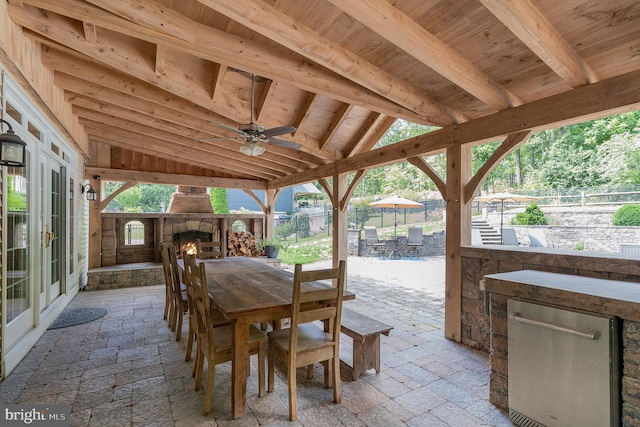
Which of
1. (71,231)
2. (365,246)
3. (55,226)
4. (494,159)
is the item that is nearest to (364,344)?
(494,159)

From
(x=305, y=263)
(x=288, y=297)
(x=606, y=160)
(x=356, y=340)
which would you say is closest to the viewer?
(x=288, y=297)

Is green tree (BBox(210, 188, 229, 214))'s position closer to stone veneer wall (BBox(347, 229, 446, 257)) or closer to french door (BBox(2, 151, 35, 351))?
stone veneer wall (BBox(347, 229, 446, 257))

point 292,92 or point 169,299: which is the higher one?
point 292,92

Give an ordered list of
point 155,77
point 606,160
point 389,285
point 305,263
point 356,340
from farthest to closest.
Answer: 1. point 606,160
2. point 305,263
3. point 389,285
4. point 155,77
5. point 356,340

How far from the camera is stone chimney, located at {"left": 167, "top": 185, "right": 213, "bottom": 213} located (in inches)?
318

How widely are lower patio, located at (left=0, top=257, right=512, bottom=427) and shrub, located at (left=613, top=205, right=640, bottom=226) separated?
8603 millimetres

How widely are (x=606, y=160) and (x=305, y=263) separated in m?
12.4

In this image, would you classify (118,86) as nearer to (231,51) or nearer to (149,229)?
(231,51)

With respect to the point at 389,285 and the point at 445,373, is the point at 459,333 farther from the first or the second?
the point at 389,285

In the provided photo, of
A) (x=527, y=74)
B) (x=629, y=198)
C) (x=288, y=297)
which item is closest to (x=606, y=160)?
(x=629, y=198)

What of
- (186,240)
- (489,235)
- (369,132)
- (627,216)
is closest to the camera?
(369,132)

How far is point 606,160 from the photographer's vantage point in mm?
12156

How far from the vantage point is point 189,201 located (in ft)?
26.8

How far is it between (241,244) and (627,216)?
10.8 metres
